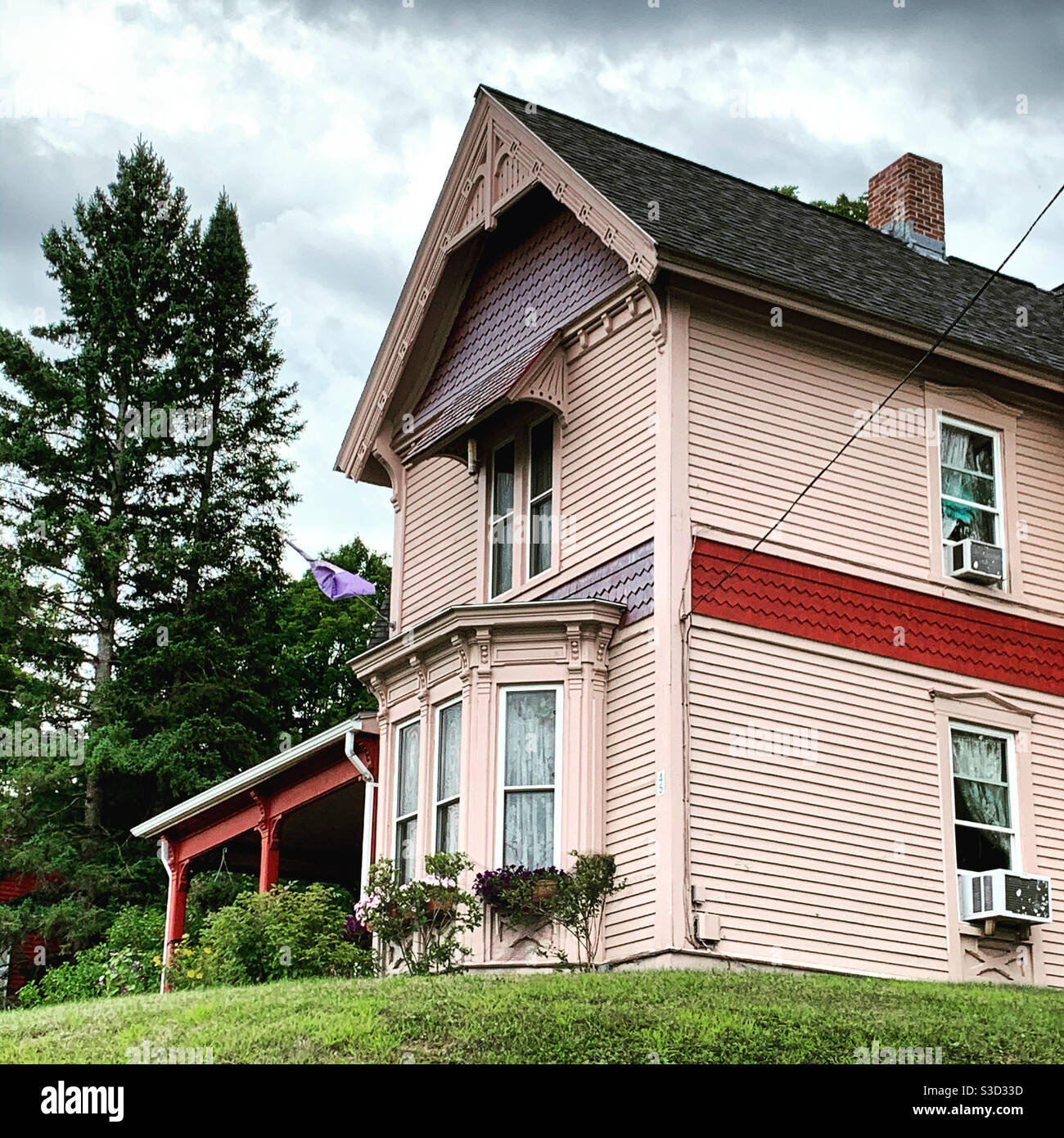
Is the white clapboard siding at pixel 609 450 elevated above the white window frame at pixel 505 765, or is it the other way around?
the white clapboard siding at pixel 609 450

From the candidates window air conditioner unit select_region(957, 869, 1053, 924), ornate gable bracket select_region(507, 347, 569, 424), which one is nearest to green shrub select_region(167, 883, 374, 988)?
ornate gable bracket select_region(507, 347, 569, 424)

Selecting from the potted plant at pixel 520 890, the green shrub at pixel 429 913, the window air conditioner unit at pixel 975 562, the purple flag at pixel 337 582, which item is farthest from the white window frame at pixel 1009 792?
the purple flag at pixel 337 582

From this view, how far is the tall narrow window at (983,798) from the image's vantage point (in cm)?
1716

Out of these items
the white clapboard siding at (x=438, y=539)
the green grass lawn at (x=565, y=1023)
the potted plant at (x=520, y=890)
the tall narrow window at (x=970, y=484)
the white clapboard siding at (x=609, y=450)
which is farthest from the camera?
the white clapboard siding at (x=438, y=539)

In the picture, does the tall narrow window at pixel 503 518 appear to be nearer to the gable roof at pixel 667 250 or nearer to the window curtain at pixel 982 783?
the gable roof at pixel 667 250

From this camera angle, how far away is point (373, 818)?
19984mm

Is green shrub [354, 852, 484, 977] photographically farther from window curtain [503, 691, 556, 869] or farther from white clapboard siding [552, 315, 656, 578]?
white clapboard siding [552, 315, 656, 578]

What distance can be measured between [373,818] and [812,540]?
6493 mm

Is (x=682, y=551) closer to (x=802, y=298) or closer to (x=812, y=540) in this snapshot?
(x=812, y=540)

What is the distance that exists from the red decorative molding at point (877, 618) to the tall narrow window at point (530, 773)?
6.63ft

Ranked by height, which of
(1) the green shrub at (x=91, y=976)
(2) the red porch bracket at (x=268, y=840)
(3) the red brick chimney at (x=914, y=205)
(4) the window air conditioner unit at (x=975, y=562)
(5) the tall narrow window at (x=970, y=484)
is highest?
(3) the red brick chimney at (x=914, y=205)

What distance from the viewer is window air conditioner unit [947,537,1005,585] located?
1792 cm

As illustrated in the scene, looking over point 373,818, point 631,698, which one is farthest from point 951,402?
point 373,818

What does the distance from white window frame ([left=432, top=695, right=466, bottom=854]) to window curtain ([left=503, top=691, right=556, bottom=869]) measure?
1.86ft
